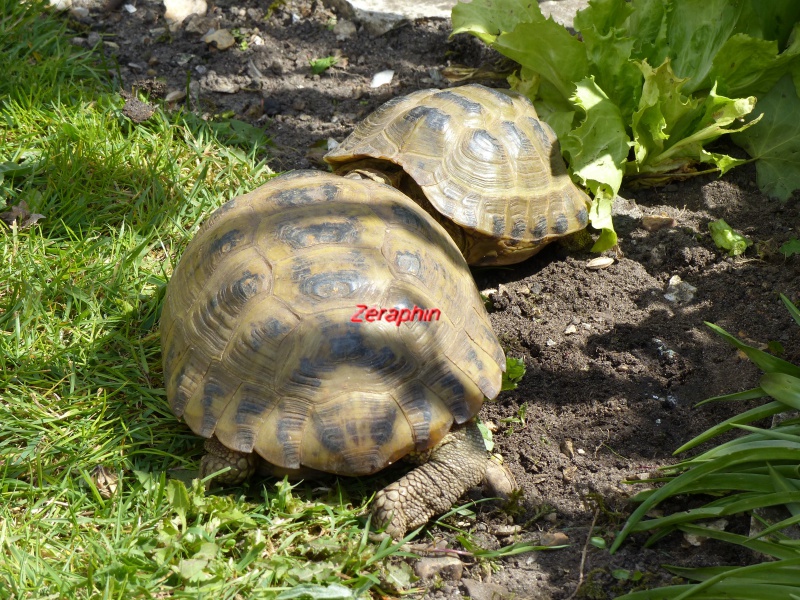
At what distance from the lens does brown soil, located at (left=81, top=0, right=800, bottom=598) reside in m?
3.05

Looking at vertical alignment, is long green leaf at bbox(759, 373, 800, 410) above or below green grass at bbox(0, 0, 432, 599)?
above

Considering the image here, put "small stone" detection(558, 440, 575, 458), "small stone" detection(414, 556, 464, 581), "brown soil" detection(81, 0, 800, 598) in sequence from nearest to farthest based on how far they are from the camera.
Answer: "small stone" detection(414, 556, 464, 581) → "brown soil" detection(81, 0, 800, 598) → "small stone" detection(558, 440, 575, 458)

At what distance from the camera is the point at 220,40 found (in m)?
5.60

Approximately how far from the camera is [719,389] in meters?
3.44

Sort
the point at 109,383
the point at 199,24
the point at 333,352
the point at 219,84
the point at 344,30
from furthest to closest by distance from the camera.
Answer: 1. the point at 344,30
2. the point at 199,24
3. the point at 219,84
4. the point at 109,383
5. the point at 333,352

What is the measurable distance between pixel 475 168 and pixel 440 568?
2.05m

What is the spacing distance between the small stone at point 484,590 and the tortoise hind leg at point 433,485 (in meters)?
0.29

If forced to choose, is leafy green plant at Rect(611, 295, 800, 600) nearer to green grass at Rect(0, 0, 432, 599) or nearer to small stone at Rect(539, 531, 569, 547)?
small stone at Rect(539, 531, 569, 547)

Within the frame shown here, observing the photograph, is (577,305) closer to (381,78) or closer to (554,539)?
(554,539)

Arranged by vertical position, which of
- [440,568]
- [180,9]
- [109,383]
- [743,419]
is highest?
[743,419]

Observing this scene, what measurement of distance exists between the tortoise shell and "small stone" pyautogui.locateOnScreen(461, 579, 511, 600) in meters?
0.51

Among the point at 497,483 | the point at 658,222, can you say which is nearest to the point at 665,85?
the point at 658,222

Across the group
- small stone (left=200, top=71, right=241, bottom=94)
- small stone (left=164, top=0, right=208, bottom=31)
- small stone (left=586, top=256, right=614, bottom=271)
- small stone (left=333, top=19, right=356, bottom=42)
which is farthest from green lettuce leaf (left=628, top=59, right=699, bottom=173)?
small stone (left=164, top=0, right=208, bottom=31)

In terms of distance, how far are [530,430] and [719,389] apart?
83cm
